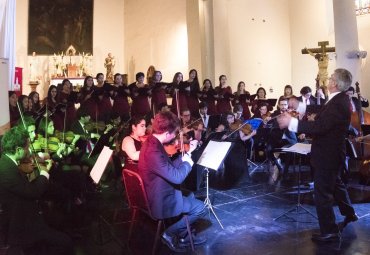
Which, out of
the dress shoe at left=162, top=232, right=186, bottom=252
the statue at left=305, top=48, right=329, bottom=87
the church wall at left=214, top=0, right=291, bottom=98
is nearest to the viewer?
the dress shoe at left=162, top=232, right=186, bottom=252

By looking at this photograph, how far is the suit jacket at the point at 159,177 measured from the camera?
3.09m

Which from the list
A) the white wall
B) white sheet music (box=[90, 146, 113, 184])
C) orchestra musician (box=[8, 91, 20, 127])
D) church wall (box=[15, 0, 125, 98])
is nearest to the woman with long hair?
orchestra musician (box=[8, 91, 20, 127])

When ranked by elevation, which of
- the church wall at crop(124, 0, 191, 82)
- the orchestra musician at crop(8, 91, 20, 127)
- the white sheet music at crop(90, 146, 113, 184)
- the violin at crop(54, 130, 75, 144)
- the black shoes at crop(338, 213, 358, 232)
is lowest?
the black shoes at crop(338, 213, 358, 232)

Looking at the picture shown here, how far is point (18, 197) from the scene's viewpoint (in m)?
2.79

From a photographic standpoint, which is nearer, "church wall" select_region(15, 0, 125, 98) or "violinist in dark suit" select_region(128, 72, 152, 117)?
"violinist in dark suit" select_region(128, 72, 152, 117)

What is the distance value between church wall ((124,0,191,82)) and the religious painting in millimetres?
1649

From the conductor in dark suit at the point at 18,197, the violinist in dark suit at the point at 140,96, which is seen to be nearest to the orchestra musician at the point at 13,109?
the violinist in dark suit at the point at 140,96

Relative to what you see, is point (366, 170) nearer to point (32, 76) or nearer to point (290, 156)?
point (290, 156)

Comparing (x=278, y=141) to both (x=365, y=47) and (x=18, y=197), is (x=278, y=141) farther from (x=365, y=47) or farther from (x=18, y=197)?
(x=365, y=47)

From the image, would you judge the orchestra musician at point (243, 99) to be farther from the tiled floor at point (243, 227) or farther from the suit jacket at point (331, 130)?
the suit jacket at point (331, 130)

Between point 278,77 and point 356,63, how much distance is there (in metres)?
4.51

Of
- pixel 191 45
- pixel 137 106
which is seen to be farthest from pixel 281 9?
pixel 137 106

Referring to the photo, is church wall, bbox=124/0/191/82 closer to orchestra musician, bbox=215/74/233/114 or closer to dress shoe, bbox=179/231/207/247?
orchestra musician, bbox=215/74/233/114

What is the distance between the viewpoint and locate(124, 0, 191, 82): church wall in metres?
13.1
